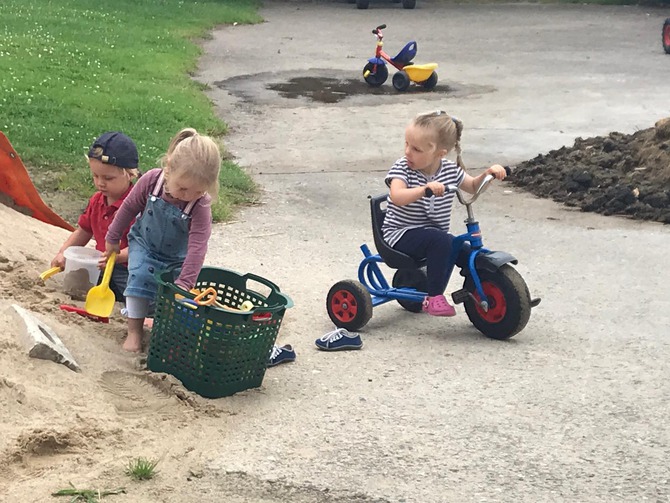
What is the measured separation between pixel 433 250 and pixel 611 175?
4121mm

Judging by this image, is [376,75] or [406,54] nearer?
[406,54]

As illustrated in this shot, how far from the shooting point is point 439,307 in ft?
19.5

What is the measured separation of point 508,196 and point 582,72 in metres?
8.37

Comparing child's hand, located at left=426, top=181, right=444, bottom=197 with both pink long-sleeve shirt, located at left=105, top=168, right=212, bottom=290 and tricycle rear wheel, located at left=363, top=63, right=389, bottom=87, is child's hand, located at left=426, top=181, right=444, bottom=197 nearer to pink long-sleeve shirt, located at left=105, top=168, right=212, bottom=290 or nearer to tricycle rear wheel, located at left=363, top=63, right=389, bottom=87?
pink long-sleeve shirt, located at left=105, top=168, right=212, bottom=290

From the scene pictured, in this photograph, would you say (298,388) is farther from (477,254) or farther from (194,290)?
(477,254)

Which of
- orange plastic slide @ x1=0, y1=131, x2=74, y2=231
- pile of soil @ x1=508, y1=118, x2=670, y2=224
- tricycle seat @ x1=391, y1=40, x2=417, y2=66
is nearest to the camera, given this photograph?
orange plastic slide @ x1=0, y1=131, x2=74, y2=231

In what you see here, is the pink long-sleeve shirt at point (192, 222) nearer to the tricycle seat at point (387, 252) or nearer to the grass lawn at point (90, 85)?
the tricycle seat at point (387, 252)

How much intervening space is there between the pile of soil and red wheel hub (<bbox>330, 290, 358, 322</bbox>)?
3666 millimetres

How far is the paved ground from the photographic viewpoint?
4.25m

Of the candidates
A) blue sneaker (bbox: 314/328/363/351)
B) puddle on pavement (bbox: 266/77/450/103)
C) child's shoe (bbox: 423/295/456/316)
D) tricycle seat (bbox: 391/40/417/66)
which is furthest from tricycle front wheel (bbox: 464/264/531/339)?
tricycle seat (bbox: 391/40/417/66)

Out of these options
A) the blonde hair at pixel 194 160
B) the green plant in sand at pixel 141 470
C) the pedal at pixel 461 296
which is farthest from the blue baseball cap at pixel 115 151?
the green plant in sand at pixel 141 470

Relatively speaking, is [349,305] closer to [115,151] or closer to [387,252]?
[387,252]

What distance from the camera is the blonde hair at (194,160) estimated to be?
→ 497cm

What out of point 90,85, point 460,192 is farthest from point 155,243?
point 90,85
